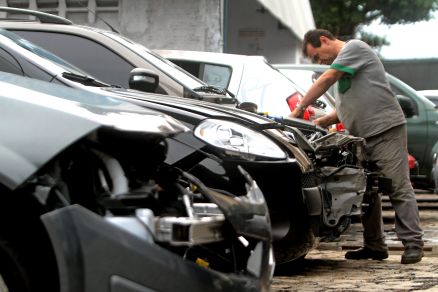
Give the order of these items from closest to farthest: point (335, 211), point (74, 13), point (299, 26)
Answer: point (335, 211) → point (74, 13) → point (299, 26)

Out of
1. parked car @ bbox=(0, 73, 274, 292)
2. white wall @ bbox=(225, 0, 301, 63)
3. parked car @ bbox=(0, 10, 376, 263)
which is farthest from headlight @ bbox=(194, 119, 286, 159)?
white wall @ bbox=(225, 0, 301, 63)

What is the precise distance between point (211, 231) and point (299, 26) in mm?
17092

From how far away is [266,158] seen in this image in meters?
4.77

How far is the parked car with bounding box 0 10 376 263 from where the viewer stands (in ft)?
14.8

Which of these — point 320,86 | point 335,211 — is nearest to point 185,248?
point 335,211

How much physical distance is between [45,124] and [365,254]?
176 inches

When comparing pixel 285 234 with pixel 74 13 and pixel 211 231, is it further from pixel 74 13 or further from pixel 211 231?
pixel 74 13

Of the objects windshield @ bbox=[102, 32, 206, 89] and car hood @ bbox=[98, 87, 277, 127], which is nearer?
car hood @ bbox=[98, 87, 277, 127]

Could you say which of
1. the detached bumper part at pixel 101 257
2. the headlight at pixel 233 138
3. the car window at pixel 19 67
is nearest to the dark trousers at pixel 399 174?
the headlight at pixel 233 138

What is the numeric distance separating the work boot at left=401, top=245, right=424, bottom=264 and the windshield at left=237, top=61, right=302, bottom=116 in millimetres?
2124

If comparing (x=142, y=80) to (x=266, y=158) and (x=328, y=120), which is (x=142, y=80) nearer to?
(x=266, y=158)

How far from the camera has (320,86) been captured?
275 inches

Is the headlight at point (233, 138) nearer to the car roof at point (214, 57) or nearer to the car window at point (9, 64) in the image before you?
the car window at point (9, 64)

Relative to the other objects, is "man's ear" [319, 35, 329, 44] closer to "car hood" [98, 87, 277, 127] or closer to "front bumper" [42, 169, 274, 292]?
"car hood" [98, 87, 277, 127]
